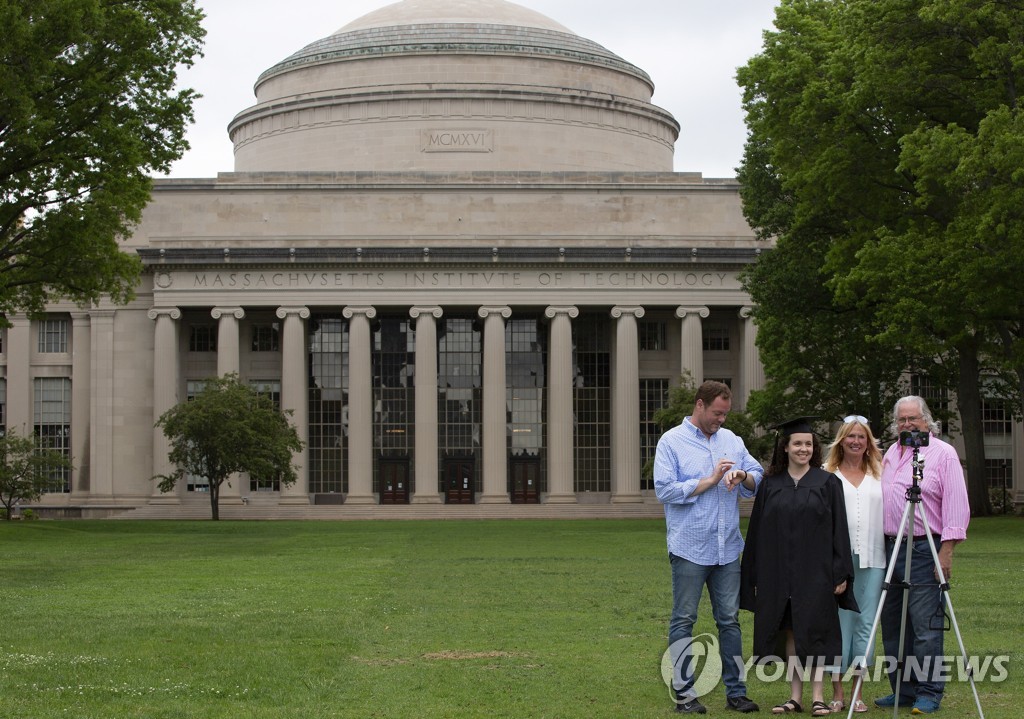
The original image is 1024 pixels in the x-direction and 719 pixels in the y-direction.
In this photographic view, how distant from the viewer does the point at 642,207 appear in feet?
290

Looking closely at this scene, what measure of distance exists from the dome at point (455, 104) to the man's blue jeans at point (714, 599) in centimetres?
7970

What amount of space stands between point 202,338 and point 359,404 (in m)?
10.9

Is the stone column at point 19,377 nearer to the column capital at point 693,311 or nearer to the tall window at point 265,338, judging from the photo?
the tall window at point 265,338

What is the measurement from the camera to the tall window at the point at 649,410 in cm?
8725

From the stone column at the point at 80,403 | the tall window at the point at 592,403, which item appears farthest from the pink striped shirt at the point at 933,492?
the stone column at the point at 80,403

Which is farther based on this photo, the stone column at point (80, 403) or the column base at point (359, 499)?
the stone column at point (80, 403)

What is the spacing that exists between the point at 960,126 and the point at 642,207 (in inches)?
1683

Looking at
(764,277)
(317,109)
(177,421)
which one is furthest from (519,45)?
(764,277)

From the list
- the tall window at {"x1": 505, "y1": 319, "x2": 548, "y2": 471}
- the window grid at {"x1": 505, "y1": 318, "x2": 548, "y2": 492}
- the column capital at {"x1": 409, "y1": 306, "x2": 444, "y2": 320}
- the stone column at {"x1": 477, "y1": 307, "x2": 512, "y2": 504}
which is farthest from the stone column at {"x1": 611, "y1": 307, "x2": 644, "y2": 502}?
the column capital at {"x1": 409, "y1": 306, "x2": 444, "y2": 320}

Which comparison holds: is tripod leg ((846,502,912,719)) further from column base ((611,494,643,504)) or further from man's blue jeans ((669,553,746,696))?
column base ((611,494,643,504))

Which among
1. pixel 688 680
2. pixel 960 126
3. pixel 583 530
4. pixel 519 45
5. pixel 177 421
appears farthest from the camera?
pixel 519 45

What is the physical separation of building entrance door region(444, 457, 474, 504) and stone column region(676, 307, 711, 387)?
13.1 metres

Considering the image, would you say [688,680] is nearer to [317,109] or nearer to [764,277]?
[764,277]

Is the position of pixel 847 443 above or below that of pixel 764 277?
below
